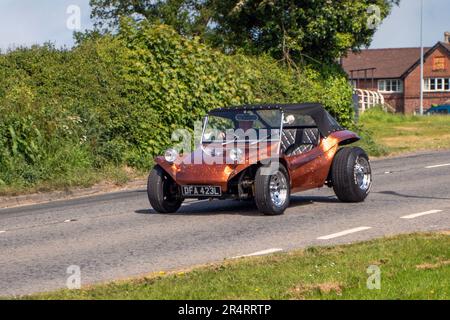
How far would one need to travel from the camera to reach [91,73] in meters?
22.4

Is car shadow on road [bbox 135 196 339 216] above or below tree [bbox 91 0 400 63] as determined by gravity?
below

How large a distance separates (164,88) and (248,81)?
12.5 feet

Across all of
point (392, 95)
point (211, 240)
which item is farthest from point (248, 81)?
point (392, 95)

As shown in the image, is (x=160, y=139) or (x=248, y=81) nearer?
(x=160, y=139)

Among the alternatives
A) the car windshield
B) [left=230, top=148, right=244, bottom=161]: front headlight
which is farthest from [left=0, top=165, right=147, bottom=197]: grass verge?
[left=230, top=148, right=244, bottom=161]: front headlight

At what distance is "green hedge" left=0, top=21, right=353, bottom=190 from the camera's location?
20.0 meters

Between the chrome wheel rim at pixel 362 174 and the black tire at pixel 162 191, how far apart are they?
9.15 ft

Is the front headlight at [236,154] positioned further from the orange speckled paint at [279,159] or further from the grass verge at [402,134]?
the grass verge at [402,134]

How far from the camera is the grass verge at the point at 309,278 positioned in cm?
777

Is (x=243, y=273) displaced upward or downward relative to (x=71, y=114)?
downward

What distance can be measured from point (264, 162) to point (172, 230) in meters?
1.64

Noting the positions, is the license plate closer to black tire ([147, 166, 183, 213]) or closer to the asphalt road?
the asphalt road

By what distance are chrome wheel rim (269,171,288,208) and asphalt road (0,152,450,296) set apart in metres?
0.28

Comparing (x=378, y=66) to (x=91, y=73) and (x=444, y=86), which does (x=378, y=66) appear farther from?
(x=91, y=73)
